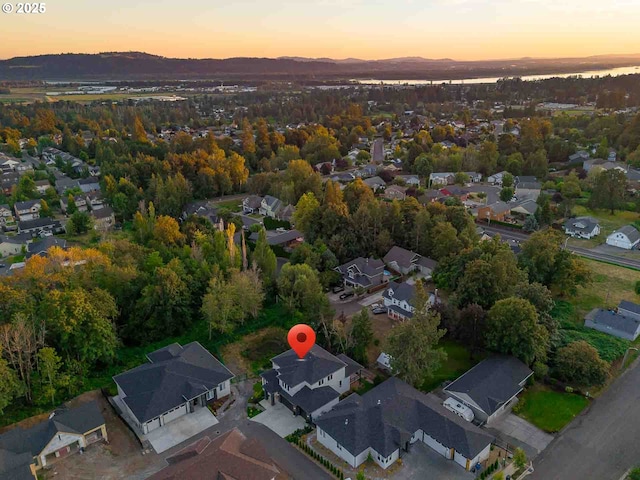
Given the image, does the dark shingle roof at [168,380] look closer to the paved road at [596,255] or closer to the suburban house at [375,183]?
the paved road at [596,255]

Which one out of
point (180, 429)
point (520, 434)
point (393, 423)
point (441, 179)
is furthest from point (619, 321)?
point (441, 179)

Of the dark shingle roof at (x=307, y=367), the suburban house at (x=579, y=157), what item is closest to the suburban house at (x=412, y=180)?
the suburban house at (x=579, y=157)

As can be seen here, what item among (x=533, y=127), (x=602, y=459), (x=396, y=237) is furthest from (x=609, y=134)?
(x=602, y=459)

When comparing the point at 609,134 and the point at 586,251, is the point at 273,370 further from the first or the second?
the point at 609,134

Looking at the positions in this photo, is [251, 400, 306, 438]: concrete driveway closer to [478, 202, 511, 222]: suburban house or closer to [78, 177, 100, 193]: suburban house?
[478, 202, 511, 222]: suburban house

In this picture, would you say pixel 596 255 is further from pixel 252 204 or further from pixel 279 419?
pixel 252 204

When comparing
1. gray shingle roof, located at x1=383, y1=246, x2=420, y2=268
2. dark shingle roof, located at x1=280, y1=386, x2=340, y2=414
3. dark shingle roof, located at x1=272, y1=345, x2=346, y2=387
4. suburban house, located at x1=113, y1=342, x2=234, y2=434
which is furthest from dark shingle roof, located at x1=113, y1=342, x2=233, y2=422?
gray shingle roof, located at x1=383, y1=246, x2=420, y2=268
